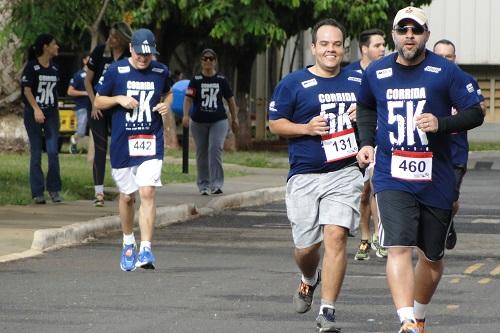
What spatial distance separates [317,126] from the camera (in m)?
9.72

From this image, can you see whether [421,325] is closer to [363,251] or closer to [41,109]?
[363,251]

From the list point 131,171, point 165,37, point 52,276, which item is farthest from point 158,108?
point 165,37

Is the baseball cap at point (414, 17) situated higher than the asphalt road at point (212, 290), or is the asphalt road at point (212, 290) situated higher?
the baseball cap at point (414, 17)

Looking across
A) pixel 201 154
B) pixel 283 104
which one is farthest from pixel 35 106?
pixel 283 104

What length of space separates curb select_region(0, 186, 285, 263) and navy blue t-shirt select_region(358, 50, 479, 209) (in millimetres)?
5145

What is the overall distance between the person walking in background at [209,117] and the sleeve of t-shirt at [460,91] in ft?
37.7

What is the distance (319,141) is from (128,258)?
3162 millimetres

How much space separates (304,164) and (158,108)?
326 centimetres

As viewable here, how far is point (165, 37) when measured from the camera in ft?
106

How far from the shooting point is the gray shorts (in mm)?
9719

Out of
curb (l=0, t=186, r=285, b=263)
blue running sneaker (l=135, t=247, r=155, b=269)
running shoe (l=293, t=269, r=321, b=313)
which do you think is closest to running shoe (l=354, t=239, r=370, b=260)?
blue running sneaker (l=135, t=247, r=155, b=269)

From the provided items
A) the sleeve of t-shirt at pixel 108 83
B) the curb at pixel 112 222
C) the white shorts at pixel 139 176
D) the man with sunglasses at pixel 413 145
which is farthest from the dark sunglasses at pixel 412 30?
the curb at pixel 112 222

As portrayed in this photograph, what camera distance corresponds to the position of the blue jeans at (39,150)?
A: 713 inches

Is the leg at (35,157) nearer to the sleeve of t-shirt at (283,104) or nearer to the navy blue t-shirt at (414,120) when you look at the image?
the sleeve of t-shirt at (283,104)
